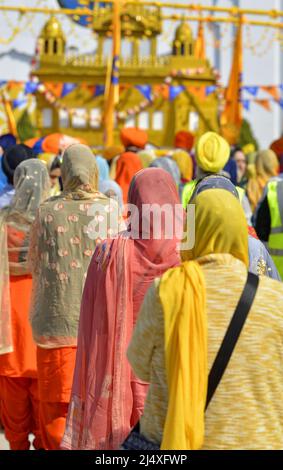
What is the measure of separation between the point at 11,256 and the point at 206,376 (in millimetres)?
3234

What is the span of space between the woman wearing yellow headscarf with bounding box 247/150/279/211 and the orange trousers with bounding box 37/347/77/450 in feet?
14.3

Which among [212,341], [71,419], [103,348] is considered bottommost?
[71,419]

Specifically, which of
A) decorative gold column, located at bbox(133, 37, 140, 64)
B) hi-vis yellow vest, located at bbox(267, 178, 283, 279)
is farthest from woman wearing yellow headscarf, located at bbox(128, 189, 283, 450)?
decorative gold column, located at bbox(133, 37, 140, 64)

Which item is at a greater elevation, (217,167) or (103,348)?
(217,167)

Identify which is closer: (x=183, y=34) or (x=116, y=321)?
(x=116, y=321)

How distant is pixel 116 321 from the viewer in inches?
175

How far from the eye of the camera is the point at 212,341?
133 inches

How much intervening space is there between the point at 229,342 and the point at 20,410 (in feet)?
10.7

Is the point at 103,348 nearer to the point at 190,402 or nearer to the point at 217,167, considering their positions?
the point at 190,402

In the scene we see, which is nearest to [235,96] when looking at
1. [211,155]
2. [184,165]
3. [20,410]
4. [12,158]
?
[184,165]

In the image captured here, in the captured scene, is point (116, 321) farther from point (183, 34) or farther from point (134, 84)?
point (183, 34)

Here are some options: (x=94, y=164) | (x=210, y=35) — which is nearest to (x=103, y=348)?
(x=94, y=164)

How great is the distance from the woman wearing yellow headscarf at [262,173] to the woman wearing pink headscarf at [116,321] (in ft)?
16.6

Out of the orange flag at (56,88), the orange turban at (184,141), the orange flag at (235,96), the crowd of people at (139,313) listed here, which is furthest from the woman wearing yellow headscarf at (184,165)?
the orange flag at (56,88)
